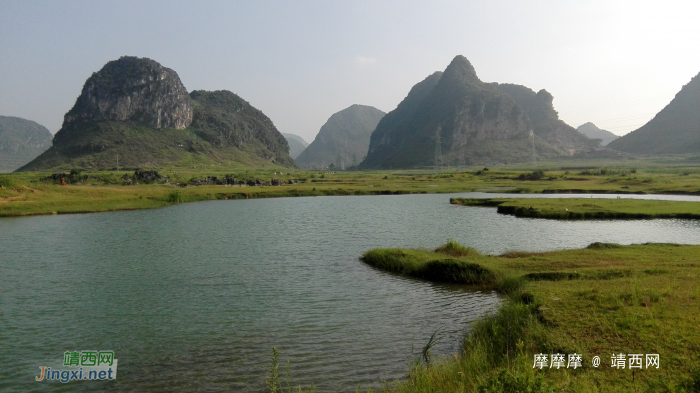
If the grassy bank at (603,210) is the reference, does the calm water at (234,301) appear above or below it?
below

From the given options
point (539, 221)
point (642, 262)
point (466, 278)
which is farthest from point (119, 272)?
point (539, 221)

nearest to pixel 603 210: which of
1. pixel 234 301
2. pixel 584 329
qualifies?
pixel 584 329

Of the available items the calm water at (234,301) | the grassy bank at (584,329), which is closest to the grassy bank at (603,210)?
the calm water at (234,301)

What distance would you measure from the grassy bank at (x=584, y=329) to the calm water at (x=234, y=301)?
6.28ft

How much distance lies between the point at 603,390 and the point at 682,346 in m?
3.60

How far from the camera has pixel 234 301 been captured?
20188mm

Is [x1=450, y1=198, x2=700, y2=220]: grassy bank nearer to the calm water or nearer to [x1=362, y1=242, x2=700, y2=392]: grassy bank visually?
the calm water

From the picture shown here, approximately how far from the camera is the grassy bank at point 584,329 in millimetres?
9086

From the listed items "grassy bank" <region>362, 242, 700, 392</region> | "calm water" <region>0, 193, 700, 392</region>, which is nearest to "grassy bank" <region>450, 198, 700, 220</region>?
"calm water" <region>0, 193, 700, 392</region>

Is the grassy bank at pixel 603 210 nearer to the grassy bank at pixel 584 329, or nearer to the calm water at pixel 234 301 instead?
the calm water at pixel 234 301

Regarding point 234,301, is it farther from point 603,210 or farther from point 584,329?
point 603,210

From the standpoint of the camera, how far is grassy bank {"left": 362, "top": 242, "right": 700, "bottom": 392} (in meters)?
9.09

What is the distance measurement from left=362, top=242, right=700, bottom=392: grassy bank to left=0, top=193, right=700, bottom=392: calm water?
1914 mm

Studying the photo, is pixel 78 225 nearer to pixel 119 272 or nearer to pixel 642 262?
pixel 119 272
